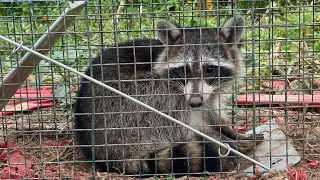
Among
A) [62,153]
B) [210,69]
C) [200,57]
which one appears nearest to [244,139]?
[210,69]

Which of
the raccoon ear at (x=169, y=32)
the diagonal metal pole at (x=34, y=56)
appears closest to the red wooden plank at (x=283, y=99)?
the raccoon ear at (x=169, y=32)

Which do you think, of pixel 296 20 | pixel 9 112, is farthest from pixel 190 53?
pixel 296 20

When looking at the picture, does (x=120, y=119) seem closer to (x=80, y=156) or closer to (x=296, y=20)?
(x=80, y=156)

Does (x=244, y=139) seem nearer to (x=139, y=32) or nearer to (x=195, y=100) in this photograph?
(x=195, y=100)

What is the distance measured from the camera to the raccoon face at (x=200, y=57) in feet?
15.0

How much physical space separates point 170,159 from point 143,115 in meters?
0.60

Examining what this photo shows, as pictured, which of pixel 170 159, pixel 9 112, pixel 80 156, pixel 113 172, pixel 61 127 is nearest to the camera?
pixel 170 159

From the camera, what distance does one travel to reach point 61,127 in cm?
558

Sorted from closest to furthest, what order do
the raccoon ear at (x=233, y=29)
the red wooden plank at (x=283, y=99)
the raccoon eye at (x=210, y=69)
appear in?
the raccoon ear at (x=233, y=29) → the raccoon eye at (x=210, y=69) → the red wooden plank at (x=283, y=99)

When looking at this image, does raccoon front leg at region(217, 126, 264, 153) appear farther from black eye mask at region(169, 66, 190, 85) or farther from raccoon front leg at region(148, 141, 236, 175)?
black eye mask at region(169, 66, 190, 85)

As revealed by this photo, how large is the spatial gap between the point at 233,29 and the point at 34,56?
1.63 meters

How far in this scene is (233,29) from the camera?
4.79 m

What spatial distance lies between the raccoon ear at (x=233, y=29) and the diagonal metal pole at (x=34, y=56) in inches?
47.2

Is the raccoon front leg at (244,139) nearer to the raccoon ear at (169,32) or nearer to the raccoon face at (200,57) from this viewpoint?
the raccoon face at (200,57)
